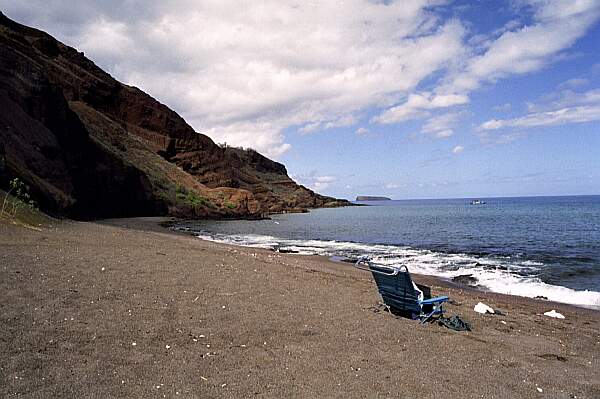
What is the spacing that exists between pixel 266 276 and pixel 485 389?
6123 millimetres

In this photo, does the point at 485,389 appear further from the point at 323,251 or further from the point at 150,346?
A: the point at 323,251

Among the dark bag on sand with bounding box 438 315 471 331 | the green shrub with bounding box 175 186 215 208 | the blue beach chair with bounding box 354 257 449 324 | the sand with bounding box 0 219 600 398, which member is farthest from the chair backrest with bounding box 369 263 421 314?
the green shrub with bounding box 175 186 215 208

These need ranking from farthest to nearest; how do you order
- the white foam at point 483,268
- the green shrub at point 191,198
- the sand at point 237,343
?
the green shrub at point 191,198 < the white foam at point 483,268 < the sand at point 237,343

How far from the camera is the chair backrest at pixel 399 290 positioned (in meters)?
7.88

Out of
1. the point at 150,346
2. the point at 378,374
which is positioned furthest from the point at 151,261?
the point at 378,374

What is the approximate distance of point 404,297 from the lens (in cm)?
797

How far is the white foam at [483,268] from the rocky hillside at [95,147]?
16.2m

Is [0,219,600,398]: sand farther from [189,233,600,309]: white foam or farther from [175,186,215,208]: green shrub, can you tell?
[175,186,215,208]: green shrub

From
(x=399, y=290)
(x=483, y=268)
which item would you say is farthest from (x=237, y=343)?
(x=483, y=268)

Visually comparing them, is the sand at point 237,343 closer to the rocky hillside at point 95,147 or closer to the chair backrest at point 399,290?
the chair backrest at point 399,290

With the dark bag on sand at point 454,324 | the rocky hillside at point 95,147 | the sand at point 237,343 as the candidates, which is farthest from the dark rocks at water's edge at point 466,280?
the rocky hillside at point 95,147

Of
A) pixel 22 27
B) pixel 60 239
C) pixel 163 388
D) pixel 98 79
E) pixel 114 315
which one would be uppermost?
pixel 22 27

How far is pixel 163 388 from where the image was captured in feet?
13.8

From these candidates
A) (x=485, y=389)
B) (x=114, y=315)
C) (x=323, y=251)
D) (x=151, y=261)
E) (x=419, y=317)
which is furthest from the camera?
(x=323, y=251)
